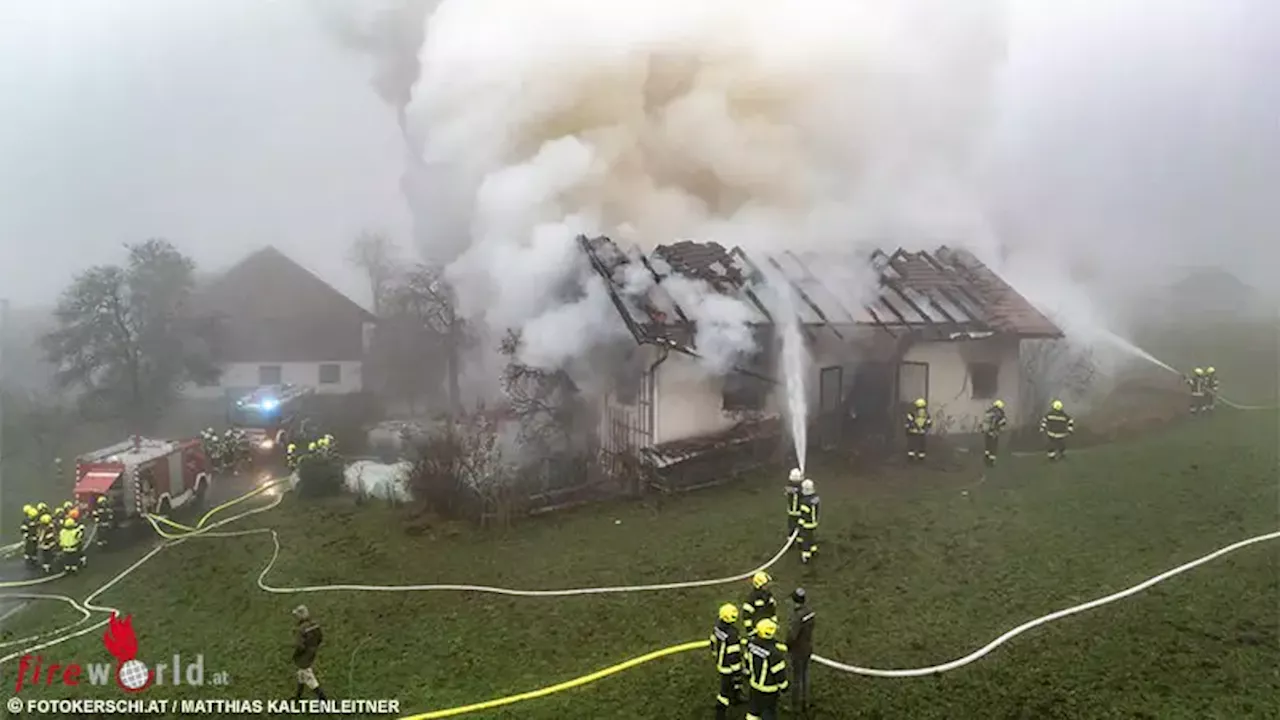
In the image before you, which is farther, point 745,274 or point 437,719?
point 745,274

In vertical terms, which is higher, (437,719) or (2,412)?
(2,412)

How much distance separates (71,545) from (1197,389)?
23.7m

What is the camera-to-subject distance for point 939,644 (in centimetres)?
739

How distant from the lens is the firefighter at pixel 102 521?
12141 millimetres

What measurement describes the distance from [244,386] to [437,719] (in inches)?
618

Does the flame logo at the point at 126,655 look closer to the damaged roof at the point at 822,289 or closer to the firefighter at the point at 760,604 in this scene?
the firefighter at the point at 760,604

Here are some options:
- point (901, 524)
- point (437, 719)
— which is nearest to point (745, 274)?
point (901, 524)

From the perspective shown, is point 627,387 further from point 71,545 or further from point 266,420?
point 266,420

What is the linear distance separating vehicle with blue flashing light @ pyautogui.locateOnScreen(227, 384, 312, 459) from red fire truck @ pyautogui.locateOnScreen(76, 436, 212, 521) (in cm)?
320

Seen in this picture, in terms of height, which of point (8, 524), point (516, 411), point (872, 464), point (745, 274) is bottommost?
point (8, 524)

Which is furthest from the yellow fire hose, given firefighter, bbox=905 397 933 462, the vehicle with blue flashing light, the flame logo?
the vehicle with blue flashing light

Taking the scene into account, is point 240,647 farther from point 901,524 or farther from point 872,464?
point 872,464

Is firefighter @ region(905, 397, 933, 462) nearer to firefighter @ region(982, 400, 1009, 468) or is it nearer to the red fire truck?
firefighter @ region(982, 400, 1009, 468)

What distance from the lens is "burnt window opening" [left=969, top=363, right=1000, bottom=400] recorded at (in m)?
16.6
